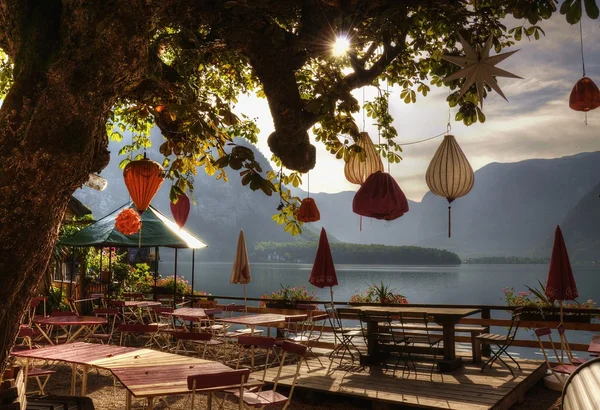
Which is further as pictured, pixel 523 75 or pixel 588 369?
pixel 523 75

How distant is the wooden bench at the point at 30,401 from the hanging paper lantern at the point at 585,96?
5.69 meters

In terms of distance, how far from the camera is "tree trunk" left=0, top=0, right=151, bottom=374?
89.4 inches

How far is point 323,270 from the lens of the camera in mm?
8320

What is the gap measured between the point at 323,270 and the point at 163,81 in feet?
16.3

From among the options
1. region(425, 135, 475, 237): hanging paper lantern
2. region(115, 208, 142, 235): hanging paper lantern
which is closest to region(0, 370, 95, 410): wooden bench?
region(425, 135, 475, 237): hanging paper lantern

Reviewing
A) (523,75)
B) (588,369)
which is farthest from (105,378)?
(588,369)

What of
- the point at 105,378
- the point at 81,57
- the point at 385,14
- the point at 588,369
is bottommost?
the point at 105,378

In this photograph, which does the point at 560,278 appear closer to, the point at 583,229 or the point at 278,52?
the point at 278,52

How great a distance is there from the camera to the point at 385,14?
3670 mm

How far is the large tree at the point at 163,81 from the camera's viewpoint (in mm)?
2320

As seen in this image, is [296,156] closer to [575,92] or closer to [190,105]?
[190,105]

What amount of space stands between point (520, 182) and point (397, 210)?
205943mm

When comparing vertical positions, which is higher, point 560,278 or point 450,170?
point 450,170

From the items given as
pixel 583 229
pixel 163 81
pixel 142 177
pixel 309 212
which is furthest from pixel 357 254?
pixel 163 81
